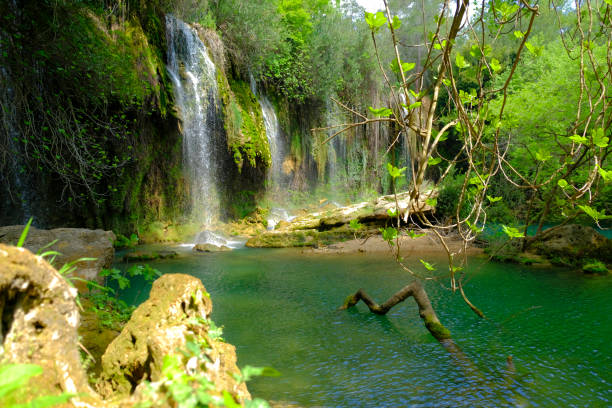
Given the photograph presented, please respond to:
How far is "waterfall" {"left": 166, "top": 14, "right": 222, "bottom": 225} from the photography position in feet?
42.0

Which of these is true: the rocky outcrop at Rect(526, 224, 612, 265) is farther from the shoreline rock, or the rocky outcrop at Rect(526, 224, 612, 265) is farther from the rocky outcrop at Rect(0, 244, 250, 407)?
the rocky outcrop at Rect(0, 244, 250, 407)

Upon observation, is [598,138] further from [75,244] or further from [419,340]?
[75,244]

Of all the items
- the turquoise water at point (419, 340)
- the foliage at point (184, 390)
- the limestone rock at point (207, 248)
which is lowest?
the turquoise water at point (419, 340)

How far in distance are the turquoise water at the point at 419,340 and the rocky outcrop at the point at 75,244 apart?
1635 millimetres

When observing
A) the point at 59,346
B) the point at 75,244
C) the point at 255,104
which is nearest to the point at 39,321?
the point at 59,346

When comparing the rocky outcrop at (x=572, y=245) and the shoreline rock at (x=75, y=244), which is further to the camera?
the rocky outcrop at (x=572, y=245)

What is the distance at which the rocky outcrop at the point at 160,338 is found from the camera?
1.58 meters

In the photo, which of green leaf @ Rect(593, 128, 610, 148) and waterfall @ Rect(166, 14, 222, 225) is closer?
green leaf @ Rect(593, 128, 610, 148)

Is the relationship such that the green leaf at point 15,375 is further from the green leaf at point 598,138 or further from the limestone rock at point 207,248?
the limestone rock at point 207,248

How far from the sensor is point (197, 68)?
13234 millimetres

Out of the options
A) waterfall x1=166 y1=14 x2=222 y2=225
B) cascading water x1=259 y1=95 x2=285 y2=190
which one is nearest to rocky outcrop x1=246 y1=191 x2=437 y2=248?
waterfall x1=166 y1=14 x2=222 y2=225

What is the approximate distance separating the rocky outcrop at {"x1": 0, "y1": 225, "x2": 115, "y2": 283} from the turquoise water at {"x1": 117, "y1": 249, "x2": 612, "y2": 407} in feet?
5.36

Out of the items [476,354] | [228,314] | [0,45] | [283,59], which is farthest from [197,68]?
[476,354]

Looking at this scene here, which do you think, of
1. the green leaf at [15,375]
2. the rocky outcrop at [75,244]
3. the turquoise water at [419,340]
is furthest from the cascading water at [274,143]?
the green leaf at [15,375]
